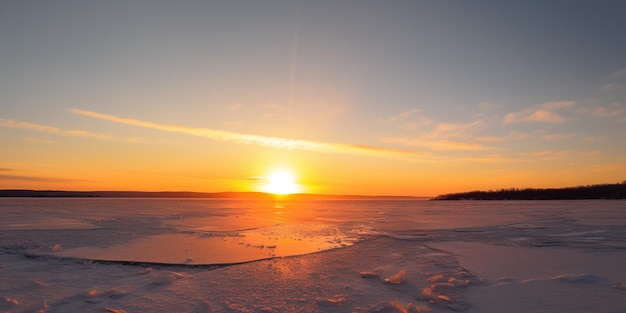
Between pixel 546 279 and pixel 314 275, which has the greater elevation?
pixel 546 279

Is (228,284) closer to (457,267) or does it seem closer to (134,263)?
(134,263)

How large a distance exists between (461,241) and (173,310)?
6.98 metres

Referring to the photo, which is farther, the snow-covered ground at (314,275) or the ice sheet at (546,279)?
the snow-covered ground at (314,275)

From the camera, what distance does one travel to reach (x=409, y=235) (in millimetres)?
10133

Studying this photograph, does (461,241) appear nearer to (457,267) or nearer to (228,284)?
(457,267)

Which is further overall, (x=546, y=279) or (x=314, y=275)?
(x=314, y=275)

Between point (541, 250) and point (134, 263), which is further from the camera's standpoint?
point (541, 250)

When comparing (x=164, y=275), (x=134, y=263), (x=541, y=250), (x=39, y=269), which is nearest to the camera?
(x=164, y=275)

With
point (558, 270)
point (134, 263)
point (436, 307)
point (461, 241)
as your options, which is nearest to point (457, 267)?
point (558, 270)

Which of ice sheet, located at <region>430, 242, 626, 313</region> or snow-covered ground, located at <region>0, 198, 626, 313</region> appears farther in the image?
snow-covered ground, located at <region>0, 198, 626, 313</region>

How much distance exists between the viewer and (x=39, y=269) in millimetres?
5562

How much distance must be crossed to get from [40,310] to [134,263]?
2461 mm

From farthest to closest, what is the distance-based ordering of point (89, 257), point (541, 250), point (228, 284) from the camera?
point (541, 250)
point (89, 257)
point (228, 284)

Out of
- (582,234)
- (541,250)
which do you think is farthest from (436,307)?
(582,234)
